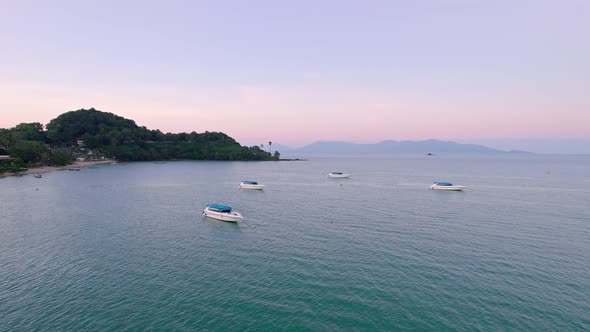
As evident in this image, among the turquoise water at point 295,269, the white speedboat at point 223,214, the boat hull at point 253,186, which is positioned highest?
the boat hull at point 253,186

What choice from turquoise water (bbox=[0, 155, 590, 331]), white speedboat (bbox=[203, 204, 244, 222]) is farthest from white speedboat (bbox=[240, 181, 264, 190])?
white speedboat (bbox=[203, 204, 244, 222])

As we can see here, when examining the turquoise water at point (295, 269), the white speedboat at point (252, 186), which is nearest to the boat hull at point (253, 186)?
the white speedboat at point (252, 186)

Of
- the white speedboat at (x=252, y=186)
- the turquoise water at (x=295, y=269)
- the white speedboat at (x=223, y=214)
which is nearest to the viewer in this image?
the turquoise water at (x=295, y=269)

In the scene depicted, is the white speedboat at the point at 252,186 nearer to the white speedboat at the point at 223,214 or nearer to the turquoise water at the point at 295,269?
the turquoise water at the point at 295,269

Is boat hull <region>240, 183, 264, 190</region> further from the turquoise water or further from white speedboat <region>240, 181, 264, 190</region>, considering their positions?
the turquoise water

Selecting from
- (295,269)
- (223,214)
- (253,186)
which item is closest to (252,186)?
(253,186)

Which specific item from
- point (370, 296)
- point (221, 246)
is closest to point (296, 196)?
point (221, 246)
